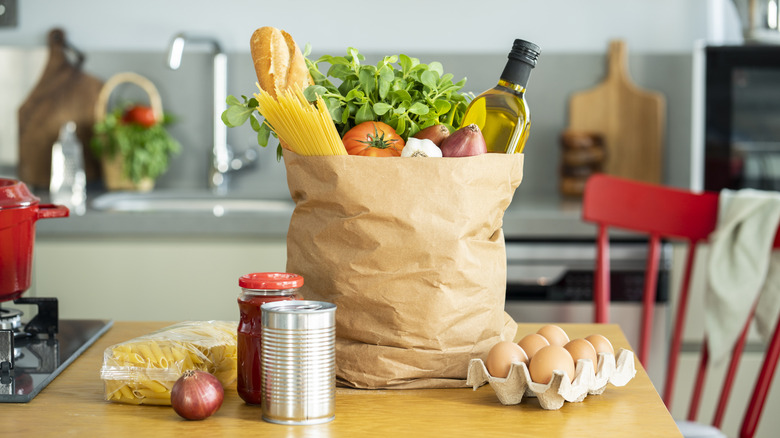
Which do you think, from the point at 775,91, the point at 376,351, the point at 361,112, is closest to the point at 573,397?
the point at 376,351

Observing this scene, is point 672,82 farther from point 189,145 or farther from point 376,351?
point 376,351

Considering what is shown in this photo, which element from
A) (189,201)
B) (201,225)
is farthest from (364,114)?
(189,201)

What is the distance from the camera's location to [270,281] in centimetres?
72

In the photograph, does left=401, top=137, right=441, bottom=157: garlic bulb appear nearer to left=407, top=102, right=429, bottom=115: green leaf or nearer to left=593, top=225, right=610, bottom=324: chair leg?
left=407, top=102, right=429, bottom=115: green leaf

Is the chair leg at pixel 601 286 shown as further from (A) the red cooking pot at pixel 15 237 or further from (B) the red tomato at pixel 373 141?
(A) the red cooking pot at pixel 15 237

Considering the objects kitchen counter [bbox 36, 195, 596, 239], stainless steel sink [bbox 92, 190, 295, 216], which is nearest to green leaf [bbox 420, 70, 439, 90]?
kitchen counter [bbox 36, 195, 596, 239]

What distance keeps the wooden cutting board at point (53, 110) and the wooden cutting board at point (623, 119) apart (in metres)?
1.53

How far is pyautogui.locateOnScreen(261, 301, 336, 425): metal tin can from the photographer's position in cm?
67

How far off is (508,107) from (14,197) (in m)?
0.55

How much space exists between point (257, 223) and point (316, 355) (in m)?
1.44

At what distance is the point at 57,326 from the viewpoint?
1011 mm

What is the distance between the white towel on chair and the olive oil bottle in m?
0.91

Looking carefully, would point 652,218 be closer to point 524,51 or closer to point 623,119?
point 524,51

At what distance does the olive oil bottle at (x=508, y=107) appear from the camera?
79cm
